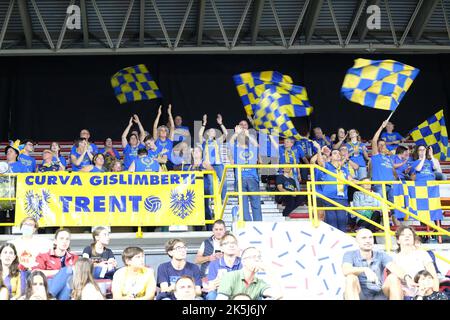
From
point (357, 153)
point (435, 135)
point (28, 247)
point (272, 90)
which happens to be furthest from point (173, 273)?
point (435, 135)

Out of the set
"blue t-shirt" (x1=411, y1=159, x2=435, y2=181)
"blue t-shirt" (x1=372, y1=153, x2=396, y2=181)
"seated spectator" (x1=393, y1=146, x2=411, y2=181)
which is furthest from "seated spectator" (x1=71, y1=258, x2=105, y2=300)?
"seated spectator" (x1=393, y1=146, x2=411, y2=181)

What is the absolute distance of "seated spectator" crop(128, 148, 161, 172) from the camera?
11469 millimetres

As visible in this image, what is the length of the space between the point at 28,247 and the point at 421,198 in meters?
6.52

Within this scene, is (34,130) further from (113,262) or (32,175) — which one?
(113,262)

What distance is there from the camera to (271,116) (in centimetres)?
1401

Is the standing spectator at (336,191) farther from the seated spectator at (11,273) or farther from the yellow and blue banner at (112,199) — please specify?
the seated spectator at (11,273)

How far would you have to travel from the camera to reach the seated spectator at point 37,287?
750 centimetres

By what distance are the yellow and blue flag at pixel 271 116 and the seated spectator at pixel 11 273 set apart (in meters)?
6.92

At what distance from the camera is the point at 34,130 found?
17.0 meters

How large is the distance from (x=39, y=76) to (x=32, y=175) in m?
7.06

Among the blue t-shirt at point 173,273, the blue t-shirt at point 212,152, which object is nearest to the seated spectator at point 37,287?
the blue t-shirt at point 173,273

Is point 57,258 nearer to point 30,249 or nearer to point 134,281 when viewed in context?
point 30,249

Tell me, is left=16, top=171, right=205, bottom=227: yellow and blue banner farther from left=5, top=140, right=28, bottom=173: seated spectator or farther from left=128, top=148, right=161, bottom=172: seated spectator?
left=5, top=140, right=28, bottom=173: seated spectator

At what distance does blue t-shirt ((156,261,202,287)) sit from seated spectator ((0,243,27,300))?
157 centimetres
